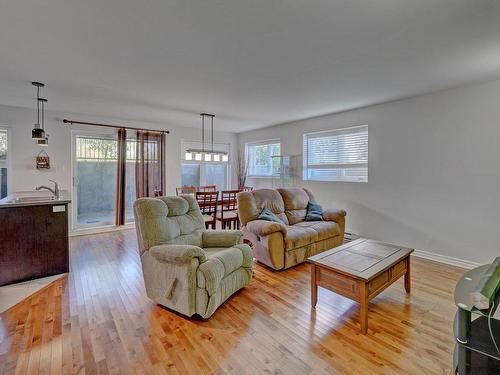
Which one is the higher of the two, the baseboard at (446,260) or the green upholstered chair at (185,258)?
the green upholstered chair at (185,258)

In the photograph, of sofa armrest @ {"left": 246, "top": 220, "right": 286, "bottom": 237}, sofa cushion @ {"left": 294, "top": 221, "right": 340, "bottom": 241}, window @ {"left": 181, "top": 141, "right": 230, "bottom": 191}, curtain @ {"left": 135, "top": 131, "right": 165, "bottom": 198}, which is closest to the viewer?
sofa armrest @ {"left": 246, "top": 220, "right": 286, "bottom": 237}

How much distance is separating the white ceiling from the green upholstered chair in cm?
147

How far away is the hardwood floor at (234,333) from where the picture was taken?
66.5 inches

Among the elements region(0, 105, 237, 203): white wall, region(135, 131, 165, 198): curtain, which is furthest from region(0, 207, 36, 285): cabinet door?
region(135, 131, 165, 198): curtain

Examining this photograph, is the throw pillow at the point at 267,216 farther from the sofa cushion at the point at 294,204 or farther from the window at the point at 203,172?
the window at the point at 203,172

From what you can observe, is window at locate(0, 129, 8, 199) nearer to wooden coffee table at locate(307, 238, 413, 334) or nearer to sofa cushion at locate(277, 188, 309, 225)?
sofa cushion at locate(277, 188, 309, 225)

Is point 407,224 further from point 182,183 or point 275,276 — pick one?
point 182,183

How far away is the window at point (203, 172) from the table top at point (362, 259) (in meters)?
4.08

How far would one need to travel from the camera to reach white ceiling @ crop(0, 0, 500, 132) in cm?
177

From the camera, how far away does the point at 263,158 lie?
659 cm

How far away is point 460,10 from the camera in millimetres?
1766

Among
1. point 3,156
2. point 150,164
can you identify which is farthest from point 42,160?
point 150,164

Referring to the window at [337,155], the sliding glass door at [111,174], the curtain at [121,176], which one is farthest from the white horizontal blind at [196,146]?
the window at [337,155]

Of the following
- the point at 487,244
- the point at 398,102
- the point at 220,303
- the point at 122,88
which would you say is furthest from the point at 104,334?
the point at 398,102
